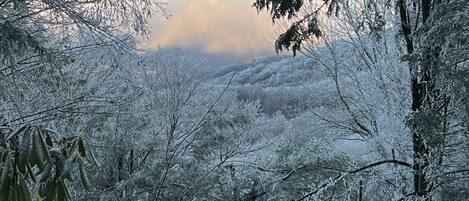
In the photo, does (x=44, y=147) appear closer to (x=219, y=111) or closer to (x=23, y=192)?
(x=23, y=192)

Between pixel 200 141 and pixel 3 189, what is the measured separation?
11.0 metres

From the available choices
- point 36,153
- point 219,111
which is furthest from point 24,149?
point 219,111

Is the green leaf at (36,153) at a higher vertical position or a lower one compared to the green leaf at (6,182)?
higher

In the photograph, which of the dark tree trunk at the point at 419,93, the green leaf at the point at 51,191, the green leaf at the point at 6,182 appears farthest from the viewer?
the dark tree trunk at the point at 419,93

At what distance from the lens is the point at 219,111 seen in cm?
1227

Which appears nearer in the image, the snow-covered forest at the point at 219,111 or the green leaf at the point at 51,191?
the green leaf at the point at 51,191

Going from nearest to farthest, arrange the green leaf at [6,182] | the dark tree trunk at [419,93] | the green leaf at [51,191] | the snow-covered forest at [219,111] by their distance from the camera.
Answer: the green leaf at [6,182]
the green leaf at [51,191]
the snow-covered forest at [219,111]
the dark tree trunk at [419,93]

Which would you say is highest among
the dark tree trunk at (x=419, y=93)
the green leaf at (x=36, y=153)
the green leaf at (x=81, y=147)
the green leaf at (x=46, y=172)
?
the green leaf at (x=36, y=153)

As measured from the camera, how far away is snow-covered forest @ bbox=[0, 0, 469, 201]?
162 inches

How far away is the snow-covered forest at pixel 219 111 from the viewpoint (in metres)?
4.11

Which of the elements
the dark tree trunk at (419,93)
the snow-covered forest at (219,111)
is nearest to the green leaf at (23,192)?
the snow-covered forest at (219,111)

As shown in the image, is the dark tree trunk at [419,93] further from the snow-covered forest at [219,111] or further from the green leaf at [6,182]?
the green leaf at [6,182]

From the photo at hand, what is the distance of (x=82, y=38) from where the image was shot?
5.14 meters

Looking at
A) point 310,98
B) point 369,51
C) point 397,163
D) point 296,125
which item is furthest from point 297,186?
point 296,125
